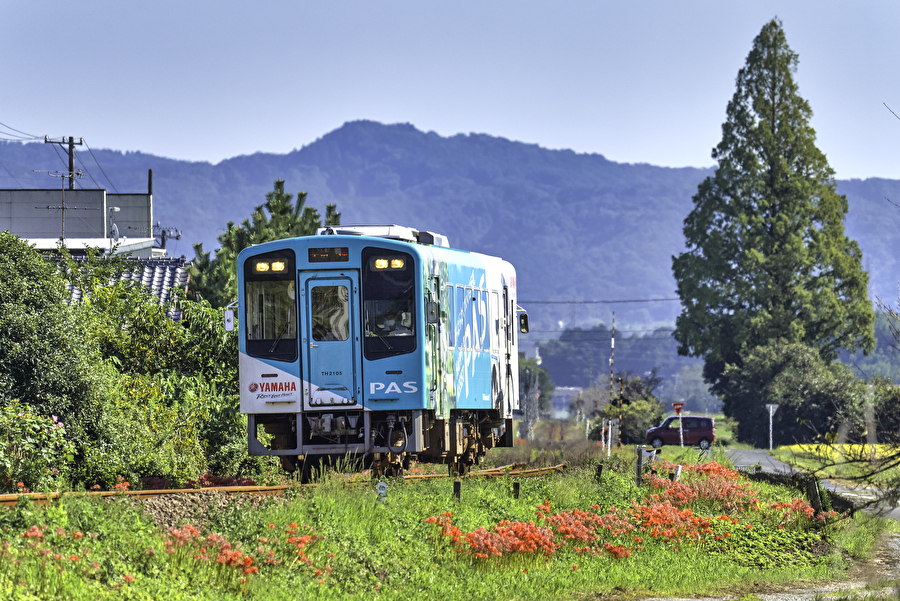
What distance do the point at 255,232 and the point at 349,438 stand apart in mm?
12401

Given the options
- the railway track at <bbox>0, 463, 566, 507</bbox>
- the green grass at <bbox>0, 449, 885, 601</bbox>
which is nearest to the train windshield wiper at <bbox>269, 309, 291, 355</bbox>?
the railway track at <bbox>0, 463, 566, 507</bbox>

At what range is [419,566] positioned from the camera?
12.0 meters

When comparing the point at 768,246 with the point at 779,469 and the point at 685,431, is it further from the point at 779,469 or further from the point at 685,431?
the point at 779,469

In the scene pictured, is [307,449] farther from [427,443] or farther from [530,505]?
[530,505]

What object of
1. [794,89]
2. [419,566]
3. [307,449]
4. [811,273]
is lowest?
[419,566]

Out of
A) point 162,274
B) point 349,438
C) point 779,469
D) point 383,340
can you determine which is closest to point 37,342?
point 349,438

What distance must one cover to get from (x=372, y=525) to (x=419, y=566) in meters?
1.03

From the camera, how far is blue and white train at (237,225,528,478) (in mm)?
15969

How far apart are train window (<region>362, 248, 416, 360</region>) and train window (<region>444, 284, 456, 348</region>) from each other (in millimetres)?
1039

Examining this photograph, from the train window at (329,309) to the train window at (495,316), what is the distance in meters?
4.33

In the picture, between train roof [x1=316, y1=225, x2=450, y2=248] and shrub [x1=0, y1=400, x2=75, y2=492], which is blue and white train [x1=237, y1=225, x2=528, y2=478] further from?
shrub [x1=0, y1=400, x2=75, y2=492]

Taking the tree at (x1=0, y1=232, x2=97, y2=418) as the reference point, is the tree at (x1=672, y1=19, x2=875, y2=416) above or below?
above

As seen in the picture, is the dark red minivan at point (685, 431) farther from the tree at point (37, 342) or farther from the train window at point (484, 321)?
the tree at point (37, 342)

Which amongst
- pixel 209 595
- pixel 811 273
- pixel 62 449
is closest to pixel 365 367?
pixel 62 449
